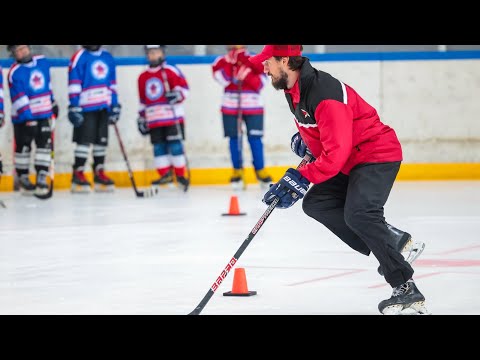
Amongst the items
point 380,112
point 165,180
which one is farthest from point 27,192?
point 380,112

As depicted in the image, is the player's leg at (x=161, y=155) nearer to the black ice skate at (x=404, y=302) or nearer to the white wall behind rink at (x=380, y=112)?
the white wall behind rink at (x=380, y=112)

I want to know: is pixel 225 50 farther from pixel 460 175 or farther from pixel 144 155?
pixel 460 175

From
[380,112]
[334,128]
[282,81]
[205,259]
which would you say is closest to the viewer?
[334,128]

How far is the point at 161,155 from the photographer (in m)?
12.6

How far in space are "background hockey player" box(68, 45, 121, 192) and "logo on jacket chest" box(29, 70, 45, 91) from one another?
0.91 ft

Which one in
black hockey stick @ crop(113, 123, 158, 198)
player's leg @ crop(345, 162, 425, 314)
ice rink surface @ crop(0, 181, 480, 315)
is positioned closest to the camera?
player's leg @ crop(345, 162, 425, 314)

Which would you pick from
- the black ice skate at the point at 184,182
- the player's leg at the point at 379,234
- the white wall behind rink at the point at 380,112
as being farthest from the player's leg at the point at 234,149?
the player's leg at the point at 379,234

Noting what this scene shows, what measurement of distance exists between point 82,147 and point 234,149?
1.58m

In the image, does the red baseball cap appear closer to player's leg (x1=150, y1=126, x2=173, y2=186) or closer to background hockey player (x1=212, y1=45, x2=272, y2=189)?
background hockey player (x1=212, y1=45, x2=272, y2=189)

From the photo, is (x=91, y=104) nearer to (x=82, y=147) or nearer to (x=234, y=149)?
(x=82, y=147)

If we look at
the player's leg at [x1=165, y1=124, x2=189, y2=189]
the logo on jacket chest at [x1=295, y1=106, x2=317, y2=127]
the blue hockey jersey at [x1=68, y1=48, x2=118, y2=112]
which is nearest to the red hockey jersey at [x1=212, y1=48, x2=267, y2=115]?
the player's leg at [x1=165, y1=124, x2=189, y2=189]

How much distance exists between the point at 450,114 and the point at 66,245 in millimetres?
6449

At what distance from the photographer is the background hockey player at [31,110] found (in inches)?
478

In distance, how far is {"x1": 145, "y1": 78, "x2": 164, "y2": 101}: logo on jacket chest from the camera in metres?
12.5
